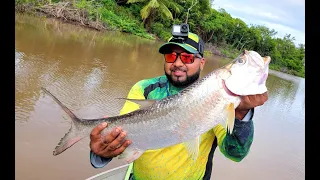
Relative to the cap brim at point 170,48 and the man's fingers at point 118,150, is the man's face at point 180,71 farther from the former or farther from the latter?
the man's fingers at point 118,150

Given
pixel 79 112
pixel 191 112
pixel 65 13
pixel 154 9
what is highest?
pixel 154 9

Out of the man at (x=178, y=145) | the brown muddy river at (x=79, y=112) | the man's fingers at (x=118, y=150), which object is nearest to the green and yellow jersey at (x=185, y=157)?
the man at (x=178, y=145)

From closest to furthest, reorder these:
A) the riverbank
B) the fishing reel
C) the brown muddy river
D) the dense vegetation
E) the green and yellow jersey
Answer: the green and yellow jersey < the fishing reel < the brown muddy river < the riverbank < the dense vegetation

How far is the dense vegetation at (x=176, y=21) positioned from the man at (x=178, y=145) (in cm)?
2204

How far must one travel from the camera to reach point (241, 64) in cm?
213

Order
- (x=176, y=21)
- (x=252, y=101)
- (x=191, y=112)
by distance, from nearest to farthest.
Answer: (x=252, y=101)
(x=191, y=112)
(x=176, y=21)

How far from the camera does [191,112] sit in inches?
87.7

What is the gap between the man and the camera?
2334 mm

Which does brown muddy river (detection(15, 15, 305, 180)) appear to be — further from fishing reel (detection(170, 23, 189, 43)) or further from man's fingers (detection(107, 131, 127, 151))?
fishing reel (detection(170, 23, 189, 43))

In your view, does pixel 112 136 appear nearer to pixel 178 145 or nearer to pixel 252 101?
pixel 178 145

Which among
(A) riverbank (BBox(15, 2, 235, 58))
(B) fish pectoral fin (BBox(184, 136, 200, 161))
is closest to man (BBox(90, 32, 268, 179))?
(B) fish pectoral fin (BBox(184, 136, 200, 161))

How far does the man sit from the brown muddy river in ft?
8.19

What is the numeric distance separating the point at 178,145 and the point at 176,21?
3641 cm

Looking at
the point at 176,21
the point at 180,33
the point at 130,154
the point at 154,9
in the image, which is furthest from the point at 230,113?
the point at 176,21
